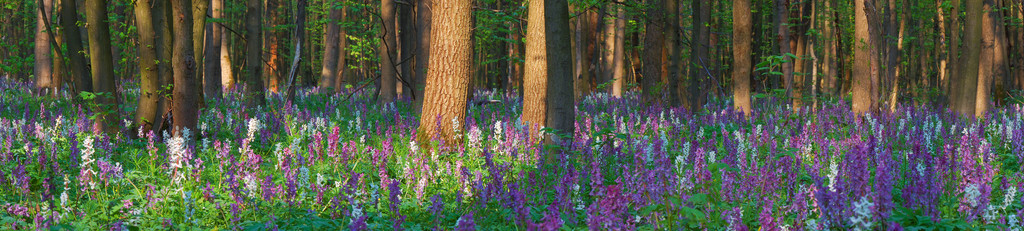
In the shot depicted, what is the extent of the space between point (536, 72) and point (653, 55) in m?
6.82

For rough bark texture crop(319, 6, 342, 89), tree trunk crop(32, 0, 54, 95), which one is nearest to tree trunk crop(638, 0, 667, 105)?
rough bark texture crop(319, 6, 342, 89)

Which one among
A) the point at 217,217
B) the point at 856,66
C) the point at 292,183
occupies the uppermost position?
the point at 856,66

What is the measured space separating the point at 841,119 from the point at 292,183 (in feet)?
32.1

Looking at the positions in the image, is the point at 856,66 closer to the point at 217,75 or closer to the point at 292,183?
the point at 292,183

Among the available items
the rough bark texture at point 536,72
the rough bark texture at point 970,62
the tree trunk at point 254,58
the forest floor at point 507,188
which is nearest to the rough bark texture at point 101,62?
the forest floor at point 507,188

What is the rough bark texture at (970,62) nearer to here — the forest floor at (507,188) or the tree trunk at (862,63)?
the tree trunk at (862,63)

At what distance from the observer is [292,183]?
167 inches

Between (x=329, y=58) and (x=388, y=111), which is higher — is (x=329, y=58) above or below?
above

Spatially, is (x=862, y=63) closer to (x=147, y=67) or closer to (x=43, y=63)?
(x=147, y=67)

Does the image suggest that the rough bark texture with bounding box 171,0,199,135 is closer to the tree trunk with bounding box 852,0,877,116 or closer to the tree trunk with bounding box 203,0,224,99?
the tree trunk with bounding box 203,0,224,99

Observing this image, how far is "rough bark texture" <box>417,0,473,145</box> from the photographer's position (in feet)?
25.6

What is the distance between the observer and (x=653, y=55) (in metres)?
14.3

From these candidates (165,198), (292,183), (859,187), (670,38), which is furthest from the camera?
(670,38)

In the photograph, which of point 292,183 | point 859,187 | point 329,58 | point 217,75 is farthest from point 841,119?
point 217,75
